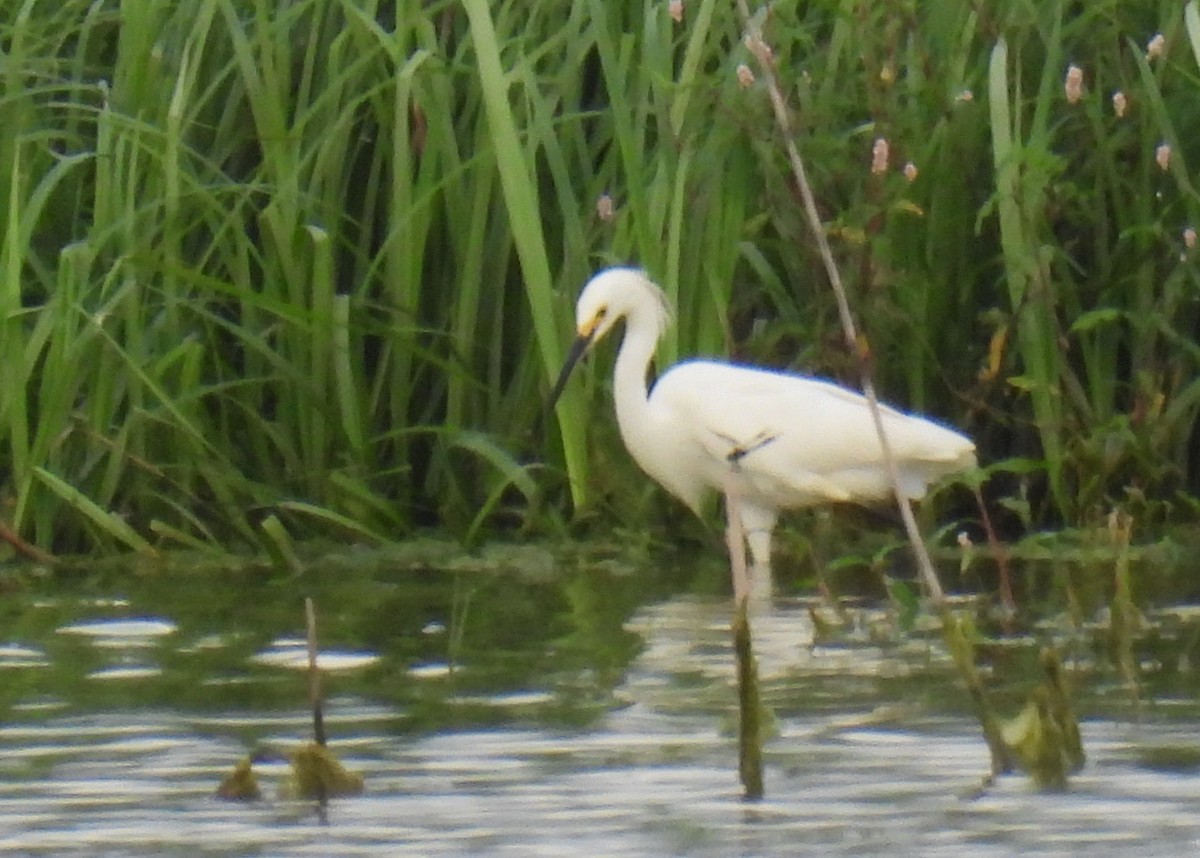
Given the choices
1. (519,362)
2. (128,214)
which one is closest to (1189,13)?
(519,362)

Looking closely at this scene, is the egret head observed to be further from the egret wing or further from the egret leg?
the egret leg

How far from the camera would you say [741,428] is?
26.3ft

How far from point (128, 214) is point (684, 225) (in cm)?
145

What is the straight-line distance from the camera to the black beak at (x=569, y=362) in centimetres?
784

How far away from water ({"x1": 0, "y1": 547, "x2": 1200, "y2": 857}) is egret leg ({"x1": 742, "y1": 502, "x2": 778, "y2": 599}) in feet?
2.70

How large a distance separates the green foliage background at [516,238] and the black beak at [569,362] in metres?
0.06

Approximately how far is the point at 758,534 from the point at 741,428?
1.38ft

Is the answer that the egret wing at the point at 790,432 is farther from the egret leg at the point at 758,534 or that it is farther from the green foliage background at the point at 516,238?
the green foliage background at the point at 516,238

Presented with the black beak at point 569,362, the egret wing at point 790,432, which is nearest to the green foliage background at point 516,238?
the black beak at point 569,362

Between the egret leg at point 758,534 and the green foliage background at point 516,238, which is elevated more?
the green foliage background at point 516,238

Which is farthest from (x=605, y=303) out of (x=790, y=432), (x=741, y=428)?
(x=790, y=432)

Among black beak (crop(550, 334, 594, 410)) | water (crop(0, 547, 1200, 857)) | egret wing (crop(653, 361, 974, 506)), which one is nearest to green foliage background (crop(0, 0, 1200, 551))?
black beak (crop(550, 334, 594, 410))

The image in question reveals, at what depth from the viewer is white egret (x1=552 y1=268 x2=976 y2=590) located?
7.89 m

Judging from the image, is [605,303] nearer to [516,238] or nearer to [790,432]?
[516,238]
